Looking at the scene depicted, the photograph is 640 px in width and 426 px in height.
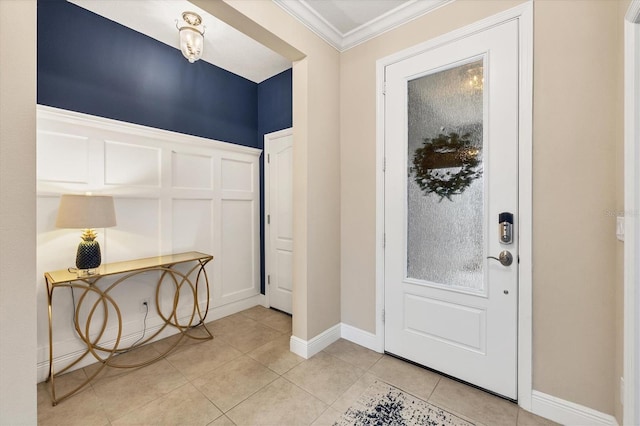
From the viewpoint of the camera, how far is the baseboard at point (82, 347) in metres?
1.95

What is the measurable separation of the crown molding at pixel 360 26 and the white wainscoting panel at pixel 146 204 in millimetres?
1532

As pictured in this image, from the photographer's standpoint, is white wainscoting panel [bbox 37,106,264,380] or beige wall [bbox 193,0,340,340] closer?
white wainscoting panel [bbox 37,106,264,380]

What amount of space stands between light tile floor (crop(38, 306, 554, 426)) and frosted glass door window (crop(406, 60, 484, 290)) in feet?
2.47

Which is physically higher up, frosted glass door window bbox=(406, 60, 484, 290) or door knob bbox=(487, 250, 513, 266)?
frosted glass door window bbox=(406, 60, 484, 290)

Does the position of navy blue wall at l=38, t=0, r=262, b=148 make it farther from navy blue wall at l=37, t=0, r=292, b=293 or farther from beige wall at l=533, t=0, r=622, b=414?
beige wall at l=533, t=0, r=622, b=414

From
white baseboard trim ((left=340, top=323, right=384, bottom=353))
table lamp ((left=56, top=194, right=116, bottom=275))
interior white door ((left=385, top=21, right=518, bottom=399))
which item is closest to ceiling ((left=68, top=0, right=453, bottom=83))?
interior white door ((left=385, top=21, right=518, bottom=399))

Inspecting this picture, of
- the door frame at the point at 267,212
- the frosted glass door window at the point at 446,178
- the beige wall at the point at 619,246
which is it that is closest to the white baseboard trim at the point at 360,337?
the frosted glass door window at the point at 446,178

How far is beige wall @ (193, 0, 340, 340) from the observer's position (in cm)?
229

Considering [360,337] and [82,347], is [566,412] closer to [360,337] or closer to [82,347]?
[360,337]

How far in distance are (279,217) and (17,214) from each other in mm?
2341

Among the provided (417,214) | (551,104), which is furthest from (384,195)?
(551,104)

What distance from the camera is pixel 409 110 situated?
2.17 meters

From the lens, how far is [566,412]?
1.55m

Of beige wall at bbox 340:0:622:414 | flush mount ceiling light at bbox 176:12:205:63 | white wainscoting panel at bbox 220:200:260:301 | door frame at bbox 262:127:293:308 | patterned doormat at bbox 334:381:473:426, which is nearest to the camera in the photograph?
beige wall at bbox 340:0:622:414
